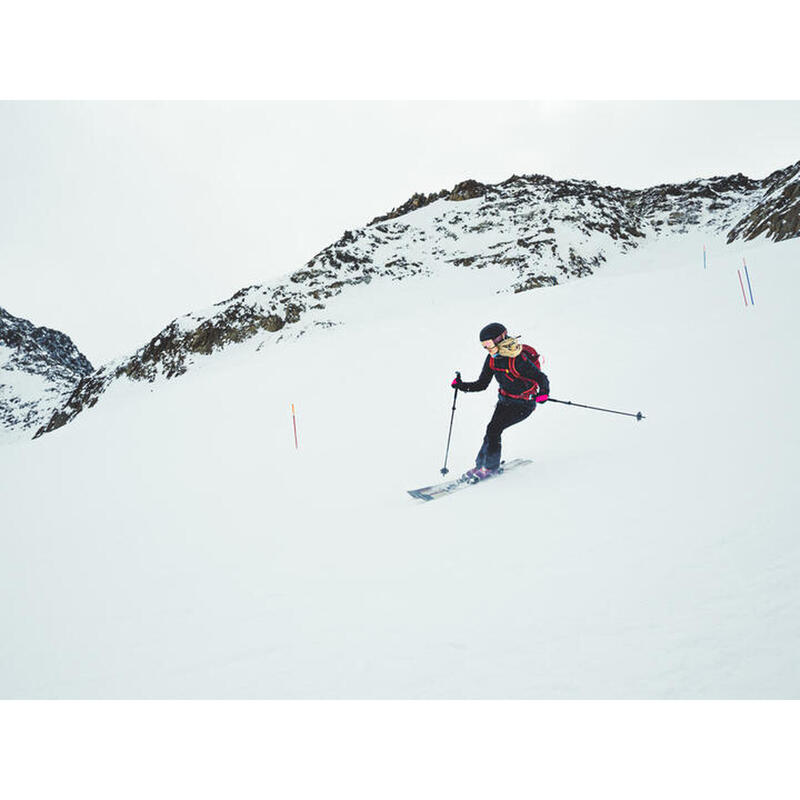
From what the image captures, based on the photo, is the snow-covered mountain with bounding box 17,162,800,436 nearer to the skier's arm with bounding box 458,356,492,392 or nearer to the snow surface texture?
the snow surface texture

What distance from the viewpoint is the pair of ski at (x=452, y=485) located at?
5263mm

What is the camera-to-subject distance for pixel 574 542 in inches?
129

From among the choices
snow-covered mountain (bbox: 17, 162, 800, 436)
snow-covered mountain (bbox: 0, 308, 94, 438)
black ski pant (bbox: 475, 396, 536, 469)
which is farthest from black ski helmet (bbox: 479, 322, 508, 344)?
snow-covered mountain (bbox: 0, 308, 94, 438)

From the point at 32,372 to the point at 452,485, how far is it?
175m

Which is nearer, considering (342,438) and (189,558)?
(189,558)

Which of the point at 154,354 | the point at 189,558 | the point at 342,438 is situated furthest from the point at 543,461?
the point at 154,354

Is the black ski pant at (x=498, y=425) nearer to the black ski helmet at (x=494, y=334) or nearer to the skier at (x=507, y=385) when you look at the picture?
the skier at (x=507, y=385)

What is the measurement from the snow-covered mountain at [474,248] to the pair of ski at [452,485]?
48771 mm

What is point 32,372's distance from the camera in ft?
436

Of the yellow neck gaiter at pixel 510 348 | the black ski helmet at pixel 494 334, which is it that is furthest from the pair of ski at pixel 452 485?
the black ski helmet at pixel 494 334

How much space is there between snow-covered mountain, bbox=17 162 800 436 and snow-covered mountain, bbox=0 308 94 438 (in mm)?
50895

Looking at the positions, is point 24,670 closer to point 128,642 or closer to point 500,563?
point 128,642

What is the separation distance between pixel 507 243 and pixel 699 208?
3376cm

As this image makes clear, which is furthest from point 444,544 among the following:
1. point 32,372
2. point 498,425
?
point 32,372
